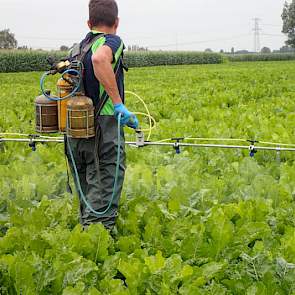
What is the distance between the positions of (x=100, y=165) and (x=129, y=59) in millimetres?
46867

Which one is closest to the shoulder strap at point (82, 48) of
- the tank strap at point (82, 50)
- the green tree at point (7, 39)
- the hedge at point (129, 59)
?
the tank strap at point (82, 50)

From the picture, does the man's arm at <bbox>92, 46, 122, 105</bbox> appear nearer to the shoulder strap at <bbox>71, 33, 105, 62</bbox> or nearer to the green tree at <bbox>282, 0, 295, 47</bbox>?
the shoulder strap at <bbox>71, 33, 105, 62</bbox>

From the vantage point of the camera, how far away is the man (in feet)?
10.5

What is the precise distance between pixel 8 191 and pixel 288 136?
3.73 meters

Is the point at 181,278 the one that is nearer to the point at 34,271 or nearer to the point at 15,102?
the point at 34,271

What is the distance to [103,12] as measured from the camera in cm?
325

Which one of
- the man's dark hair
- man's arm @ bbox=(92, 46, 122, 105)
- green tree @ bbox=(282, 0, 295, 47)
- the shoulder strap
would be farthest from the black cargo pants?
green tree @ bbox=(282, 0, 295, 47)

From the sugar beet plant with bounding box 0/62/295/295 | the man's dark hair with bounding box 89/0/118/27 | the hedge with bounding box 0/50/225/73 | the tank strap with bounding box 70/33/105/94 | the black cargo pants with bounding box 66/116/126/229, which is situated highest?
the hedge with bounding box 0/50/225/73

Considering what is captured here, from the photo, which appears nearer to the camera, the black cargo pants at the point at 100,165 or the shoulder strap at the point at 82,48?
the shoulder strap at the point at 82,48

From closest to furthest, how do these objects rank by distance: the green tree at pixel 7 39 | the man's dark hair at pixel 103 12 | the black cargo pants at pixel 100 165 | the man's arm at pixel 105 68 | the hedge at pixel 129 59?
the man's arm at pixel 105 68 < the man's dark hair at pixel 103 12 < the black cargo pants at pixel 100 165 < the hedge at pixel 129 59 < the green tree at pixel 7 39

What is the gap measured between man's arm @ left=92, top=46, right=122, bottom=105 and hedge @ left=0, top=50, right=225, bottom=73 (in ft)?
68.0

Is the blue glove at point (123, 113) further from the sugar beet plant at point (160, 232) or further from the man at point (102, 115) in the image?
the sugar beet plant at point (160, 232)

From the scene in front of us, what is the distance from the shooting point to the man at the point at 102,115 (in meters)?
3.19

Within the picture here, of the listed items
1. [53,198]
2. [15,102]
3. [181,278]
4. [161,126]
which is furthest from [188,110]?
[181,278]
